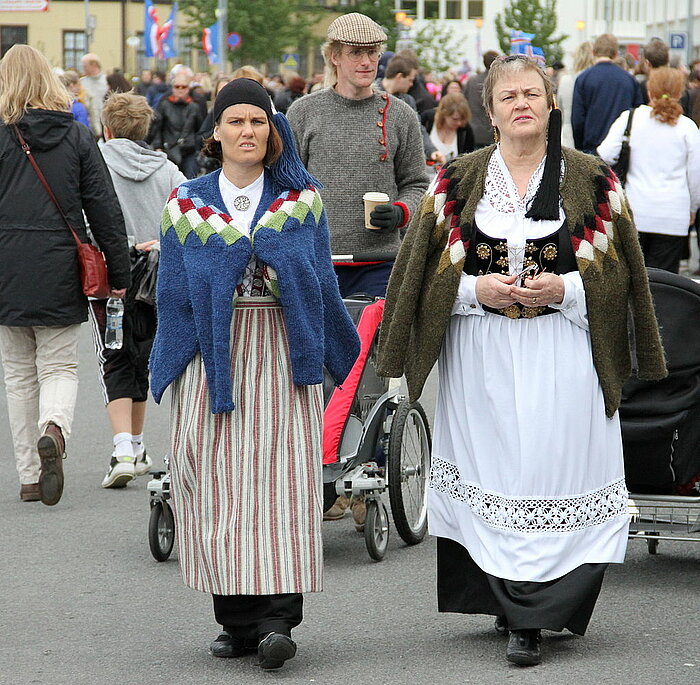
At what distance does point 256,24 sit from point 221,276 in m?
65.1

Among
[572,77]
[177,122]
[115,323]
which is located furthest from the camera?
[177,122]

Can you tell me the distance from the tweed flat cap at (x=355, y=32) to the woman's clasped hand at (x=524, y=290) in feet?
7.16

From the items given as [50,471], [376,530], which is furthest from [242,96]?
[50,471]

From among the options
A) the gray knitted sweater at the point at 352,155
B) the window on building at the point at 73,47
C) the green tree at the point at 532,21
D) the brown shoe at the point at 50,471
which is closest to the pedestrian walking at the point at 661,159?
the gray knitted sweater at the point at 352,155

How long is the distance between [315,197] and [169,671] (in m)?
1.61

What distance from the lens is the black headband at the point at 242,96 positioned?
191 inches

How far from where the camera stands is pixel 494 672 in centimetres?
476

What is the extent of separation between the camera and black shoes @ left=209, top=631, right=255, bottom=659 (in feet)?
16.2

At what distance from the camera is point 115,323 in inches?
301

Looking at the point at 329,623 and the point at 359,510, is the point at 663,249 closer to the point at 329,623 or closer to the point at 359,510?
the point at 359,510

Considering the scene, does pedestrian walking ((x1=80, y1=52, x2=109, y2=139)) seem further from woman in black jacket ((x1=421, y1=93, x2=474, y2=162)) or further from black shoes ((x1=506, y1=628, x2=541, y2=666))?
black shoes ((x1=506, y1=628, x2=541, y2=666))

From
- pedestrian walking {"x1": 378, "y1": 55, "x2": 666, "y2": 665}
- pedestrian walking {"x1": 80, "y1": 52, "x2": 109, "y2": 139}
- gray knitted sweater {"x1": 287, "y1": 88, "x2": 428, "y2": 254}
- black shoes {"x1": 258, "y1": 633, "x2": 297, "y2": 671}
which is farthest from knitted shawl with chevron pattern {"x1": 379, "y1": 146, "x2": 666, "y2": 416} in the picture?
pedestrian walking {"x1": 80, "y1": 52, "x2": 109, "y2": 139}

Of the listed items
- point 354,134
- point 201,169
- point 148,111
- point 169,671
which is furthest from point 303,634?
point 201,169

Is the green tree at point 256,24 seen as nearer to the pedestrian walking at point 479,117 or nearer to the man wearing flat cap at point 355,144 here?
the pedestrian walking at point 479,117
